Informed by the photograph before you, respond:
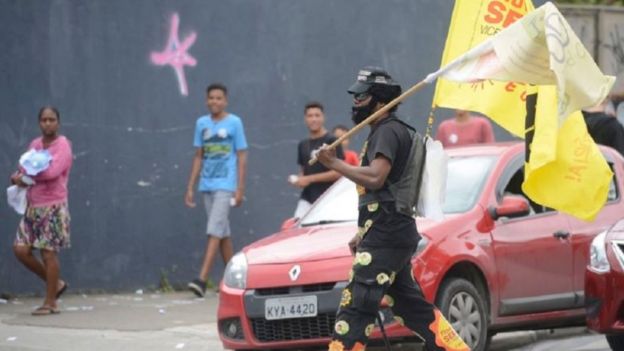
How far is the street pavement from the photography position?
37.4 ft

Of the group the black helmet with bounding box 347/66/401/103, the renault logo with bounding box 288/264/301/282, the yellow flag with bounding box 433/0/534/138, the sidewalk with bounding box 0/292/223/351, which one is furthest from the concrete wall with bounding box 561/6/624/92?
the black helmet with bounding box 347/66/401/103

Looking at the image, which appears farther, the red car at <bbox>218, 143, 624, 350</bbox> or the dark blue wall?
the dark blue wall

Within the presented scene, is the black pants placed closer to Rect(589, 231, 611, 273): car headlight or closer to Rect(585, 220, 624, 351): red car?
Rect(585, 220, 624, 351): red car

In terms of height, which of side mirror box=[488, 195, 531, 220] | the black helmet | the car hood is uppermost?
the black helmet

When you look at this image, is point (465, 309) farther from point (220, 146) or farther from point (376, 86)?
point (220, 146)

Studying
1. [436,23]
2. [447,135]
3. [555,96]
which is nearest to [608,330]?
[555,96]

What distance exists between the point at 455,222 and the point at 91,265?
5199 millimetres

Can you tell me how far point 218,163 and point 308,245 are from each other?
13.6 feet

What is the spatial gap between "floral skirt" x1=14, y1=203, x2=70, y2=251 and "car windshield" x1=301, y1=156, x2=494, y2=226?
8.80ft

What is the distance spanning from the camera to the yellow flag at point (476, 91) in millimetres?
8891

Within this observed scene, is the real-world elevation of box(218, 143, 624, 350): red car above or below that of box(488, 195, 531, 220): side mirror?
below

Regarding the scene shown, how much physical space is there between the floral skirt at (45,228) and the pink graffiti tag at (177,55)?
2.34m

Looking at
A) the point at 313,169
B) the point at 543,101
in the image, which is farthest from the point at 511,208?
the point at 313,169

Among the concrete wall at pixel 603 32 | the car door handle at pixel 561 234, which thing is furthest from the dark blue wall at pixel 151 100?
the car door handle at pixel 561 234
